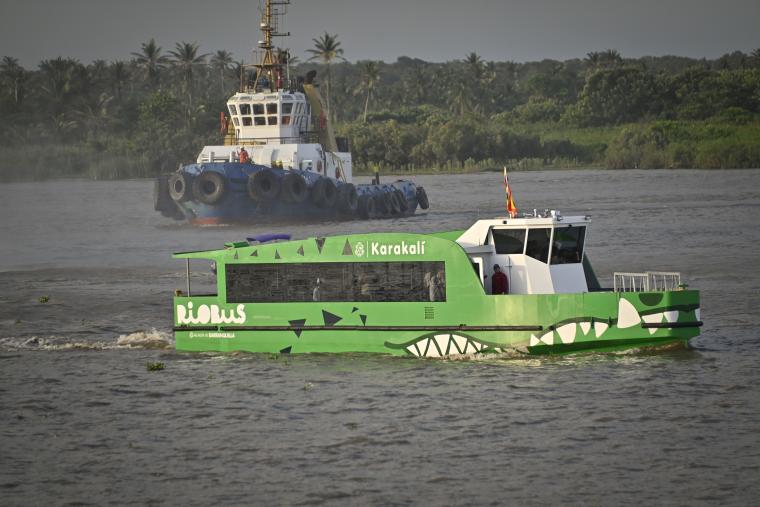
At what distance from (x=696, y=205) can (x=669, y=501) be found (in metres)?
66.1

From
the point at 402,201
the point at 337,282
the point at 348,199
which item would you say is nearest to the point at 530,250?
the point at 337,282

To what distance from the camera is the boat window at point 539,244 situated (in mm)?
27078

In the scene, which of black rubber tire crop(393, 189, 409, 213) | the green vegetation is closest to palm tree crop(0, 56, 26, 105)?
the green vegetation

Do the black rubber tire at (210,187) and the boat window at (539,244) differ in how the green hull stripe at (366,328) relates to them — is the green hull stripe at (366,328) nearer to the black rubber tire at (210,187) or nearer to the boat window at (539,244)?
the boat window at (539,244)

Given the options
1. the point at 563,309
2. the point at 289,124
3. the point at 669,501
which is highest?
the point at 289,124

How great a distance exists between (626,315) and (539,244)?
273 cm

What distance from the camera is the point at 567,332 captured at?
25.8 metres

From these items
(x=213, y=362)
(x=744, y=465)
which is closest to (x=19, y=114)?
(x=213, y=362)

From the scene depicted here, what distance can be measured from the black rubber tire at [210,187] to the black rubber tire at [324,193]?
508 centimetres

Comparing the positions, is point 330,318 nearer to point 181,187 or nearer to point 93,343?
point 93,343

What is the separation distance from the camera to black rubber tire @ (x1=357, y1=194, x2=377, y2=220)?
7394cm

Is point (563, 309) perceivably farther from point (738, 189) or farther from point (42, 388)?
point (738, 189)

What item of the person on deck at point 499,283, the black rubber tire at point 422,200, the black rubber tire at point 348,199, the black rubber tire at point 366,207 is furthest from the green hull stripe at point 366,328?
the black rubber tire at point 422,200

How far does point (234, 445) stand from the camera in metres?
21.3
